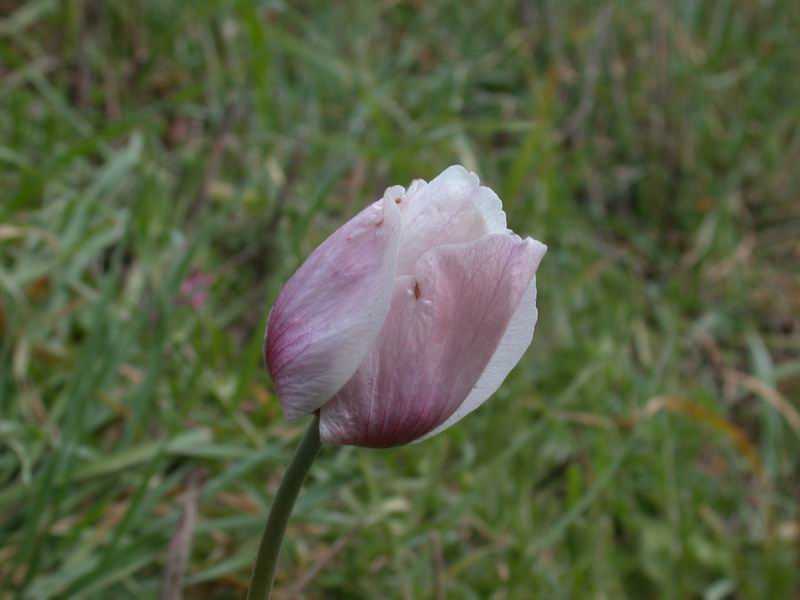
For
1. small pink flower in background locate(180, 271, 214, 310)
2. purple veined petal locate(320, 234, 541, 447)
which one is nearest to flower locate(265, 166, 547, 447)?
purple veined petal locate(320, 234, 541, 447)

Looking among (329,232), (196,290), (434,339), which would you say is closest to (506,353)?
(434,339)

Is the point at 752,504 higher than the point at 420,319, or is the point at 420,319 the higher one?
the point at 420,319

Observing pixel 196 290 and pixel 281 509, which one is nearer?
pixel 281 509

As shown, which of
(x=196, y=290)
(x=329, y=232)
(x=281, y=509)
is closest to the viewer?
(x=281, y=509)

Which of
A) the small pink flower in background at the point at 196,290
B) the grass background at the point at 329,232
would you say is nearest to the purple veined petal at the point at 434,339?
the grass background at the point at 329,232

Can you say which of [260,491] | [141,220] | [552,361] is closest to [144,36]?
[141,220]

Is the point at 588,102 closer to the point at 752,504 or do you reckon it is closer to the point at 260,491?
the point at 752,504

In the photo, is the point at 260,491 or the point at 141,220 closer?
the point at 260,491

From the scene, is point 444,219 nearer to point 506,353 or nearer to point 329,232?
point 506,353
